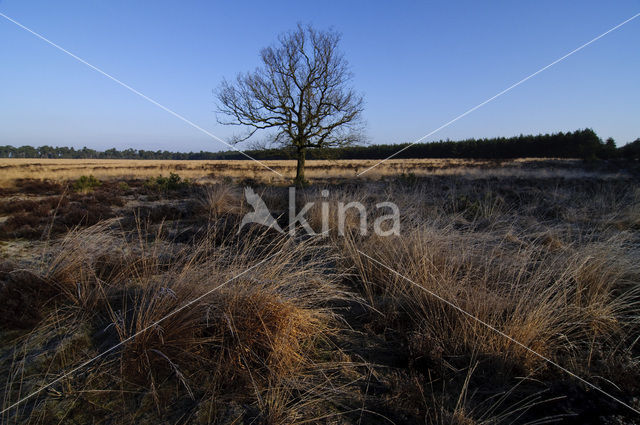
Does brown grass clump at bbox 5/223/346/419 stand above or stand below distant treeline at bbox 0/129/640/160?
below

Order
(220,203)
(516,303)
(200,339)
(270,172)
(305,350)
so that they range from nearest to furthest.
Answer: (200,339) → (305,350) → (516,303) → (220,203) → (270,172)

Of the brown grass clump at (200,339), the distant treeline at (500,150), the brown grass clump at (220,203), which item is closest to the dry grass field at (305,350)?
the brown grass clump at (200,339)

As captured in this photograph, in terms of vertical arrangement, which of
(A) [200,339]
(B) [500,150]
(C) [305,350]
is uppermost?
(B) [500,150]

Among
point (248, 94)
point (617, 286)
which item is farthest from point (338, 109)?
point (617, 286)

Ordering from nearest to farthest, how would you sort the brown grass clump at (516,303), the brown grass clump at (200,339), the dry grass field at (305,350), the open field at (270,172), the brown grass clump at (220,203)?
1. the dry grass field at (305,350)
2. the brown grass clump at (200,339)
3. the brown grass clump at (516,303)
4. the brown grass clump at (220,203)
5. the open field at (270,172)

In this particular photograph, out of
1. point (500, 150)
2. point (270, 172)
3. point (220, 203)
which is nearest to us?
point (220, 203)

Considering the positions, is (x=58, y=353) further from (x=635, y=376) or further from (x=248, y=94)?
(x=248, y=94)

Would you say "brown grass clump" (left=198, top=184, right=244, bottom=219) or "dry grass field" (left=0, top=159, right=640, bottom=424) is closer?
"dry grass field" (left=0, top=159, right=640, bottom=424)

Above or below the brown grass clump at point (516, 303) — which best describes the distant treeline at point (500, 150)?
above

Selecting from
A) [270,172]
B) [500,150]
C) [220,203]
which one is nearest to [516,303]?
[220,203]

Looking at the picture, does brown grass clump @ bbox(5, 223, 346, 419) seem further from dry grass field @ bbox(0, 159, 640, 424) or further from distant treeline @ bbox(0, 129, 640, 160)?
distant treeline @ bbox(0, 129, 640, 160)

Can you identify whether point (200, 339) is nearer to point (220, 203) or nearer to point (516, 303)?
point (516, 303)

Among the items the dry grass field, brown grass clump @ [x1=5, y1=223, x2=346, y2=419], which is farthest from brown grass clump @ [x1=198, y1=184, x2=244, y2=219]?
brown grass clump @ [x1=5, y1=223, x2=346, y2=419]

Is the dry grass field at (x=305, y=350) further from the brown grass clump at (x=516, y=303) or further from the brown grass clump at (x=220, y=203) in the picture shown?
the brown grass clump at (x=220, y=203)
